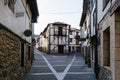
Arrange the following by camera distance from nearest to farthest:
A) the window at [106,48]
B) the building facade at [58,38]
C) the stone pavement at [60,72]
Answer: the window at [106,48] → the stone pavement at [60,72] → the building facade at [58,38]

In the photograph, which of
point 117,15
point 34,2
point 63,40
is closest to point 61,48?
point 63,40

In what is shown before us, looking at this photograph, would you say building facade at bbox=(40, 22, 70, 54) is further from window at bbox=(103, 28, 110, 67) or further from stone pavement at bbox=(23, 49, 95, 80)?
window at bbox=(103, 28, 110, 67)

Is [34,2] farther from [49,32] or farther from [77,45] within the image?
[77,45]

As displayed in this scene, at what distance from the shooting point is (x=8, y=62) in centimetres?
803

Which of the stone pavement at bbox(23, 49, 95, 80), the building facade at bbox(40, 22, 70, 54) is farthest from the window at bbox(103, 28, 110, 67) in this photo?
the building facade at bbox(40, 22, 70, 54)

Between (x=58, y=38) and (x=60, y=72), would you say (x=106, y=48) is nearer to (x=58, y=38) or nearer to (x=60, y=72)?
(x=60, y=72)

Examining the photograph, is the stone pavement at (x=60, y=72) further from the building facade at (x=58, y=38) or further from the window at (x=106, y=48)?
the building facade at (x=58, y=38)

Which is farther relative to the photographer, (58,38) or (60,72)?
(58,38)

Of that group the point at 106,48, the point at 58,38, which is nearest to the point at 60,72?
the point at 106,48

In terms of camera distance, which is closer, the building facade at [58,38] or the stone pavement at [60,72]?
the stone pavement at [60,72]

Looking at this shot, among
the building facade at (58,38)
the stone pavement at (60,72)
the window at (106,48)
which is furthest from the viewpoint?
the building facade at (58,38)

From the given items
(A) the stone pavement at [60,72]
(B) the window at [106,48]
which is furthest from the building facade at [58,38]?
(B) the window at [106,48]

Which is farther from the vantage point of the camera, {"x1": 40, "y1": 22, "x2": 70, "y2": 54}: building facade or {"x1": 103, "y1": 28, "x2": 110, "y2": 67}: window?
{"x1": 40, "y1": 22, "x2": 70, "y2": 54}: building facade

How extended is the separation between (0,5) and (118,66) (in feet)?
13.4
